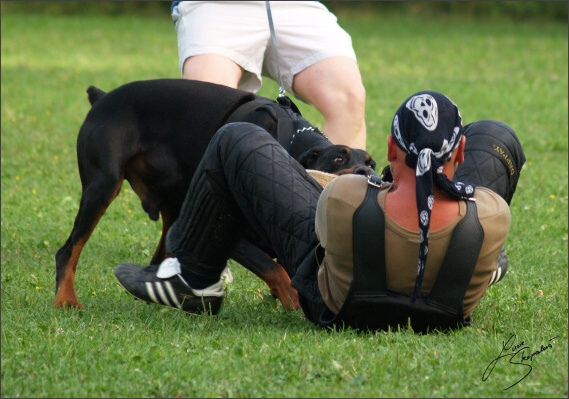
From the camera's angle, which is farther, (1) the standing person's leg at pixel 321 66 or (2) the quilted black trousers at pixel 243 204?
(1) the standing person's leg at pixel 321 66

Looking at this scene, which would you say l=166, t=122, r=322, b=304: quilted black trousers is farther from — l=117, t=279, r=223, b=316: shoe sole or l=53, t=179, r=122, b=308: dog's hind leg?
l=53, t=179, r=122, b=308: dog's hind leg

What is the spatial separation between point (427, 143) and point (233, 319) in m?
1.34

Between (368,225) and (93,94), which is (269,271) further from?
(93,94)

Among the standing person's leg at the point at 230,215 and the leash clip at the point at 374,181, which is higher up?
the leash clip at the point at 374,181

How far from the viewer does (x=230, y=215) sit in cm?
384

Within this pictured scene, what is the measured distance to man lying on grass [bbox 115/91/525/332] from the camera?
10.6ft

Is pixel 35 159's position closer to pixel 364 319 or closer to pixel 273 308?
pixel 273 308

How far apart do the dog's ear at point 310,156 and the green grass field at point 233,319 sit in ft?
2.30

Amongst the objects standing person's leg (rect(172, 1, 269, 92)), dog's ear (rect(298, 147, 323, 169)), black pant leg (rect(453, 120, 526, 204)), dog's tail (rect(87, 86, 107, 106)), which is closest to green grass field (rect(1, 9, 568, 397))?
black pant leg (rect(453, 120, 526, 204))

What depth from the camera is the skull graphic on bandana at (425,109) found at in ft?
10.4

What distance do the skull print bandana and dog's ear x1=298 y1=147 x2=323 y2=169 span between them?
4.43ft

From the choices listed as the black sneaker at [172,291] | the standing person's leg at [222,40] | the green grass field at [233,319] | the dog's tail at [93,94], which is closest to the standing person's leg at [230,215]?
the black sneaker at [172,291]

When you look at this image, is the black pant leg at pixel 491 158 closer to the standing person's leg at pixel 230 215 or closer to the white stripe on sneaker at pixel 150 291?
the standing person's leg at pixel 230 215

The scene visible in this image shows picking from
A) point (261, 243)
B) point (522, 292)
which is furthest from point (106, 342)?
point (522, 292)
